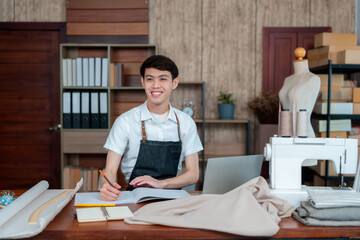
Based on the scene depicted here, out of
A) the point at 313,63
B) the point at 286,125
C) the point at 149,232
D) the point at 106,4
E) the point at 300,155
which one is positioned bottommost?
the point at 149,232

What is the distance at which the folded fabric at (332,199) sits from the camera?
1.41 meters

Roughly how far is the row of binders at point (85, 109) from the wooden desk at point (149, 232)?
115 inches

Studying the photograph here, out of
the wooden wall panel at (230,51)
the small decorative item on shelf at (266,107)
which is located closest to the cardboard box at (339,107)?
the small decorative item on shelf at (266,107)

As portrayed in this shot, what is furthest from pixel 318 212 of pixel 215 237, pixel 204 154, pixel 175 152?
pixel 204 154

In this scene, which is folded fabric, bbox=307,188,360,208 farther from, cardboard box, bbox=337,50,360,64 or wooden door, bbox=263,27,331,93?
wooden door, bbox=263,27,331,93

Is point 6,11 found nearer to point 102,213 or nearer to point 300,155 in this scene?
point 102,213

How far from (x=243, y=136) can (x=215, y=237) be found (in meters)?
3.36

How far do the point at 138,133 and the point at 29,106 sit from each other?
9.18 ft

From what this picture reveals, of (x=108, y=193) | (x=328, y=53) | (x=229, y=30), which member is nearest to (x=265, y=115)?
(x=328, y=53)

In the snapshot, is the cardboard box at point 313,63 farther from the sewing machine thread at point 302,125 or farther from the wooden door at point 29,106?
the wooden door at point 29,106

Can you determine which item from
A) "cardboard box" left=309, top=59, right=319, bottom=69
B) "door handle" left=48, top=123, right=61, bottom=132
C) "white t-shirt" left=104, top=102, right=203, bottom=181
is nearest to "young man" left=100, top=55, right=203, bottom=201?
"white t-shirt" left=104, top=102, right=203, bottom=181

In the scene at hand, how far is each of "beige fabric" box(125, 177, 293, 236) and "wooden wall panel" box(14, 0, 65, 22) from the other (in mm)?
3649

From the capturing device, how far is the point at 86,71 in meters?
4.25

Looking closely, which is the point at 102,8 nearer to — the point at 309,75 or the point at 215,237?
the point at 309,75
